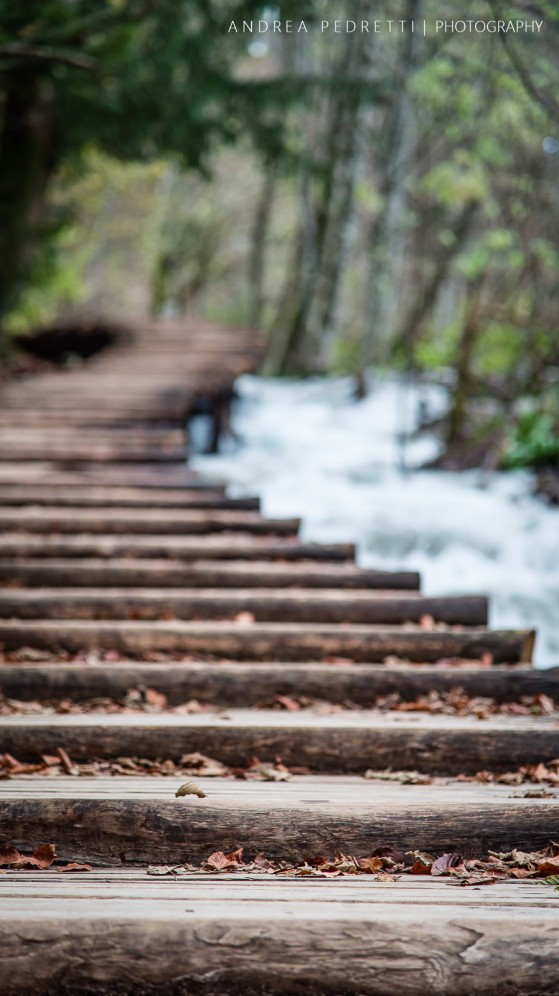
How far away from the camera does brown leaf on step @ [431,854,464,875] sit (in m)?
2.09

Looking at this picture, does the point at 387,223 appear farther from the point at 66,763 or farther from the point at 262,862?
the point at 262,862

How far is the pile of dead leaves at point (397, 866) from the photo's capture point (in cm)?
205

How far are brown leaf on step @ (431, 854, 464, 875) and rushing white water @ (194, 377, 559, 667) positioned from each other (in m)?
3.90

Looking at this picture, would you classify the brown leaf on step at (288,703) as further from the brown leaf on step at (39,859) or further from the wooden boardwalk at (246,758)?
the brown leaf on step at (39,859)

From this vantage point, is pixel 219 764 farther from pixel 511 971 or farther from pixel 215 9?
pixel 215 9

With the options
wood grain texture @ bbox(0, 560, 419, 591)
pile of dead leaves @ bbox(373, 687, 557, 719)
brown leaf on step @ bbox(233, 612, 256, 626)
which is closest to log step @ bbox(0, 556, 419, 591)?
wood grain texture @ bbox(0, 560, 419, 591)

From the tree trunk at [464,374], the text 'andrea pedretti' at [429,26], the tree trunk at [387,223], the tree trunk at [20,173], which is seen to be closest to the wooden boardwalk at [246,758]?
the tree trunk at [464,374]

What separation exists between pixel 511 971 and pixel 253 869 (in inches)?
27.7

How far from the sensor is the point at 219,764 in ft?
8.80

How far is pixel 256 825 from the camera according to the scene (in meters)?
2.16

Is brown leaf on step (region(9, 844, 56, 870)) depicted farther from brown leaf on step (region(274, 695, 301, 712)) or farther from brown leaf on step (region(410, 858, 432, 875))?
brown leaf on step (region(274, 695, 301, 712))

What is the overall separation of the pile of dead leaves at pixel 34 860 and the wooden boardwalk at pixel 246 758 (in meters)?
0.02

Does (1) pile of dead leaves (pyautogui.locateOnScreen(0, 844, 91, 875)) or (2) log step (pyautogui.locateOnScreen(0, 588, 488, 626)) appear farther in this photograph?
(2) log step (pyautogui.locateOnScreen(0, 588, 488, 626))

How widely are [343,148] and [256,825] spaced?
14.0m
